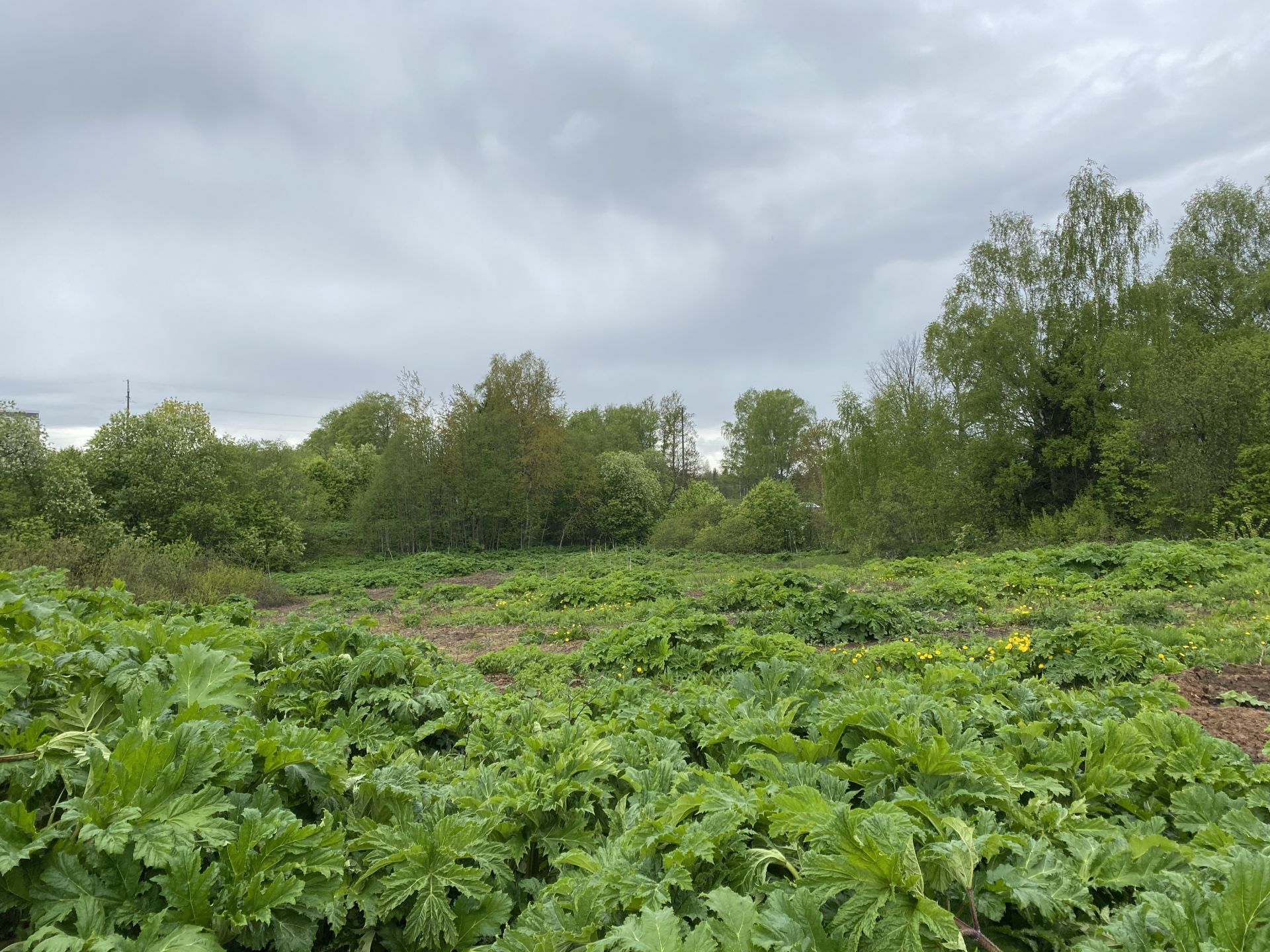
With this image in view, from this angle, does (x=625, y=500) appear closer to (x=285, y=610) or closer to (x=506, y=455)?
(x=506, y=455)

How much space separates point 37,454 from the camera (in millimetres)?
22250

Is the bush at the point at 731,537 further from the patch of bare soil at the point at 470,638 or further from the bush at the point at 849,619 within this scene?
the bush at the point at 849,619

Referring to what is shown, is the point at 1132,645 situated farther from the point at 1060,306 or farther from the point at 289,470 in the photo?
the point at 289,470

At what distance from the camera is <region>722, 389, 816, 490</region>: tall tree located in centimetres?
5047

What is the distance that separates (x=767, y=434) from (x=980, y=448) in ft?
94.3

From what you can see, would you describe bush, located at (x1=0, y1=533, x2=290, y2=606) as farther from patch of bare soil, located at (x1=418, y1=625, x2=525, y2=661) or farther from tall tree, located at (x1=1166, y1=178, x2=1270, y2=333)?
tall tree, located at (x1=1166, y1=178, x2=1270, y2=333)

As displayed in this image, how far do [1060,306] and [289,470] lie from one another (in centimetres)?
3609

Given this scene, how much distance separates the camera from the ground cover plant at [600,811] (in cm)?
143

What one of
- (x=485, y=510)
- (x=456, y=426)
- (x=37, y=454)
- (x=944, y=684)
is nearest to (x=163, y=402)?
(x=37, y=454)

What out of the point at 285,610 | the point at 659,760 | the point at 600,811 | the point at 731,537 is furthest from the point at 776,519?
the point at 600,811

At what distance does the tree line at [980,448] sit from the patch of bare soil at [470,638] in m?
14.9

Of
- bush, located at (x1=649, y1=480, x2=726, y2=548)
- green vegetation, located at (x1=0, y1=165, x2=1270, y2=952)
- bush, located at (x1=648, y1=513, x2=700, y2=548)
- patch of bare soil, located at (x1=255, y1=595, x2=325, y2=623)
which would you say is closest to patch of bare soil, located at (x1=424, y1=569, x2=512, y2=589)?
patch of bare soil, located at (x1=255, y1=595, x2=325, y2=623)

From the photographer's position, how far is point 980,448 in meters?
22.6

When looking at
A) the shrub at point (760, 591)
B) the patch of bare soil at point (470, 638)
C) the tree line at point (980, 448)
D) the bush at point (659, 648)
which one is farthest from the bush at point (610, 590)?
the tree line at point (980, 448)
